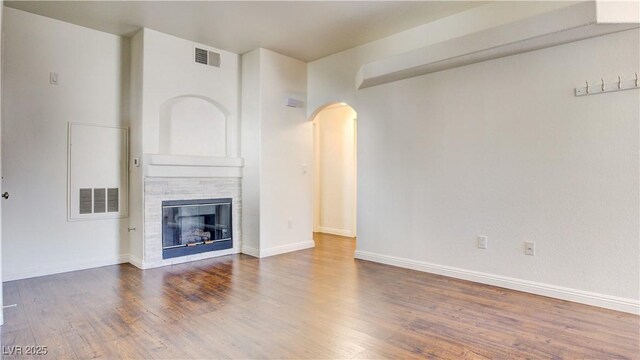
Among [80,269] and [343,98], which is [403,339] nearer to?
[343,98]

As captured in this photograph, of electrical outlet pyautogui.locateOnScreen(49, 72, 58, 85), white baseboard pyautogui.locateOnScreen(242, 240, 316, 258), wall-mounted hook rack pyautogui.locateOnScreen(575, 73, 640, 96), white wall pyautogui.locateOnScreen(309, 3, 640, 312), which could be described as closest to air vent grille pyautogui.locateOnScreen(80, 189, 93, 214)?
electrical outlet pyautogui.locateOnScreen(49, 72, 58, 85)

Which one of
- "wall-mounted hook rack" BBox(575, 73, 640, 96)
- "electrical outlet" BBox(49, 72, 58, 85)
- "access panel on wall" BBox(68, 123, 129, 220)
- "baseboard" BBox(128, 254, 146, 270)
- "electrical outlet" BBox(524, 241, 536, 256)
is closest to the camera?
"wall-mounted hook rack" BBox(575, 73, 640, 96)

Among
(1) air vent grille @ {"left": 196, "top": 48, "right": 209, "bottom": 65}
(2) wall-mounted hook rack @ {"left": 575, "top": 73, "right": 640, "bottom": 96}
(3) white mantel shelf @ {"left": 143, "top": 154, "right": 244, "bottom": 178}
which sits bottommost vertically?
(3) white mantel shelf @ {"left": 143, "top": 154, "right": 244, "bottom": 178}

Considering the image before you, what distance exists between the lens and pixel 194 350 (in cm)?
230

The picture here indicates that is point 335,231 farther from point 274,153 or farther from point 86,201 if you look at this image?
point 86,201

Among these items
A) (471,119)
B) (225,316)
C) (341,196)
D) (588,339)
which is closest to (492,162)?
(471,119)

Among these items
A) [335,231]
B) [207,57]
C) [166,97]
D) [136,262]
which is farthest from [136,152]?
[335,231]

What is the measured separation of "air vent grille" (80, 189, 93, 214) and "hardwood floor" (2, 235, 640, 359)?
0.72 metres

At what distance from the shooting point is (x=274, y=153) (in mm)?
5188

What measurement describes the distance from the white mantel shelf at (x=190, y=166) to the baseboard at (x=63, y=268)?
1.19 meters

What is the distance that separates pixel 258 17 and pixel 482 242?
11.4 ft

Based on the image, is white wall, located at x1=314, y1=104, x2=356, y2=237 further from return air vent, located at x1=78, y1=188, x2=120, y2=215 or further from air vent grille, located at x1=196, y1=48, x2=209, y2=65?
return air vent, located at x1=78, y1=188, x2=120, y2=215

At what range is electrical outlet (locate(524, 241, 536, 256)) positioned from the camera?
3.40 metres

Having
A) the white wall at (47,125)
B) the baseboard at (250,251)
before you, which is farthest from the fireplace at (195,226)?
the white wall at (47,125)
